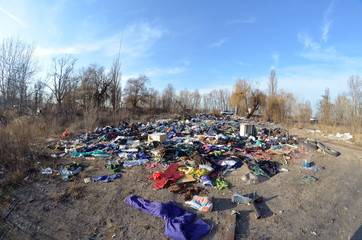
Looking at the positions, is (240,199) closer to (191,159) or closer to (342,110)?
(191,159)

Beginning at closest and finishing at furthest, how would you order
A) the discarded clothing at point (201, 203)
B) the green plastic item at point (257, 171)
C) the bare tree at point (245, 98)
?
the discarded clothing at point (201, 203) < the green plastic item at point (257, 171) < the bare tree at point (245, 98)

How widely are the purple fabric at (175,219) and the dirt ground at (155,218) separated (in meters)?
0.08

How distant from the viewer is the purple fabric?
219 cm

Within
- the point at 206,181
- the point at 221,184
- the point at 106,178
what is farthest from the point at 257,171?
the point at 106,178

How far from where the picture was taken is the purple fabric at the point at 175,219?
7.20ft

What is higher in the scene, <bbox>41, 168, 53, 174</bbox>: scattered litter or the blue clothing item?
<bbox>41, 168, 53, 174</bbox>: scattered litter

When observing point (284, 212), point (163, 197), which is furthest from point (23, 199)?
point (284, 212)

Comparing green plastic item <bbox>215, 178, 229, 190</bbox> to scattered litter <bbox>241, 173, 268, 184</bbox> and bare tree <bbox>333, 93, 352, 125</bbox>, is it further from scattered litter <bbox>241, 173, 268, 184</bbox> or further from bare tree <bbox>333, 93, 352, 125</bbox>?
bare tree <bbox>333, 93, 352, 125</bbox>

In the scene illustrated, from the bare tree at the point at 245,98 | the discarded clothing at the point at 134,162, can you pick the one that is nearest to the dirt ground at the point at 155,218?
the discarded clothing at the point at 134,162

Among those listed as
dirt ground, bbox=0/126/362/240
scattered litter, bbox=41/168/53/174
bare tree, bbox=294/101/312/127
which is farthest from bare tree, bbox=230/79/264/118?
scattered litter, bbox=41/168/53/174

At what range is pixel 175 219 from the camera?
243cm

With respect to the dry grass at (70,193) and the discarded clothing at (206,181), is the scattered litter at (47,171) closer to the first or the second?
the dry grass at (70,193)

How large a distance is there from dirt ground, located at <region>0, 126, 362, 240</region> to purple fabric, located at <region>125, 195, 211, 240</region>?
3.3 inches

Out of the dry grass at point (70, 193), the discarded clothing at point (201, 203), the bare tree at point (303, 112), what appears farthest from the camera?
the bare tree at point (303, 112)
